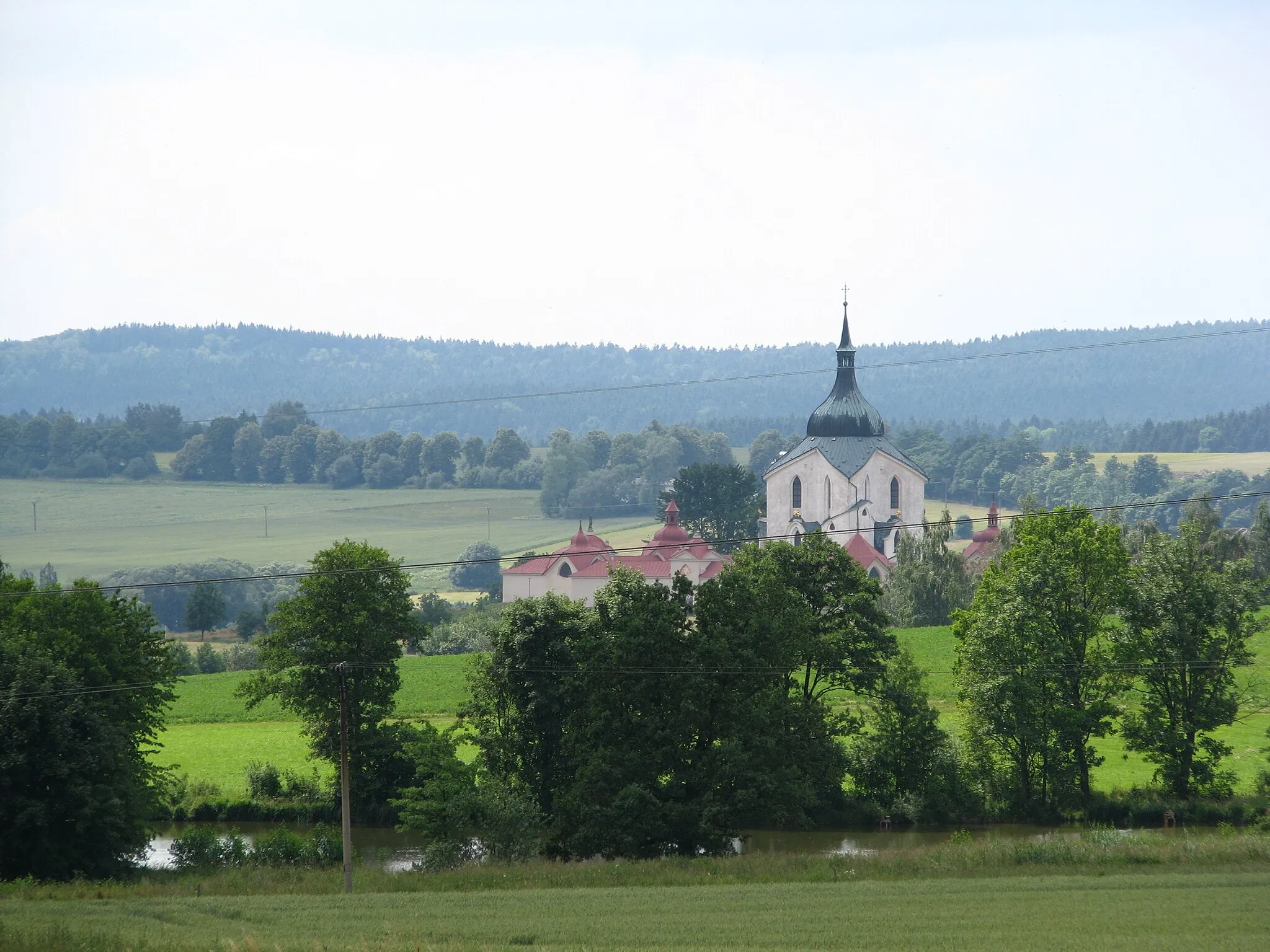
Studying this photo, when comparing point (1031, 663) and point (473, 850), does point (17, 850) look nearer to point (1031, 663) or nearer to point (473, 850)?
point (473, 850)

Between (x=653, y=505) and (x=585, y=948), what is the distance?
158736 mm

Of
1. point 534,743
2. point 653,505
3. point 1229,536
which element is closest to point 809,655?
point 534,743

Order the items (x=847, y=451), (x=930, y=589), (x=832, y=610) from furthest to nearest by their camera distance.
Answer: (x=847, y=451), (x=930, y=589), (x=832, y=610)

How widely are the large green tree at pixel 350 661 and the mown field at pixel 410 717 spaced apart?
7.51 ft

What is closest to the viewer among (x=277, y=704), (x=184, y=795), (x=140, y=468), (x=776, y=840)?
(x=776, y=840)

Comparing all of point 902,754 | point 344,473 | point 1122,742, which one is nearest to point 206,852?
point 902,754

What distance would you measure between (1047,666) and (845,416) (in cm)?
7402

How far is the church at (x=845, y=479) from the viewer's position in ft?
360

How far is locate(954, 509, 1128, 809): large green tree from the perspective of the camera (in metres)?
38.9

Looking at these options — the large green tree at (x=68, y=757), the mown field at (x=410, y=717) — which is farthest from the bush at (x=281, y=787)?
the large green tree at (x=68, y=757)

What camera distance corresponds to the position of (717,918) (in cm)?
2586

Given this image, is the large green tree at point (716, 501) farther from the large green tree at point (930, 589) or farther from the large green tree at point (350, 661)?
the large green tree at point (350, 661)

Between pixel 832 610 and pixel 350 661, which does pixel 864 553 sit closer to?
pixel 832 610

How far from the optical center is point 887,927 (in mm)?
24781
